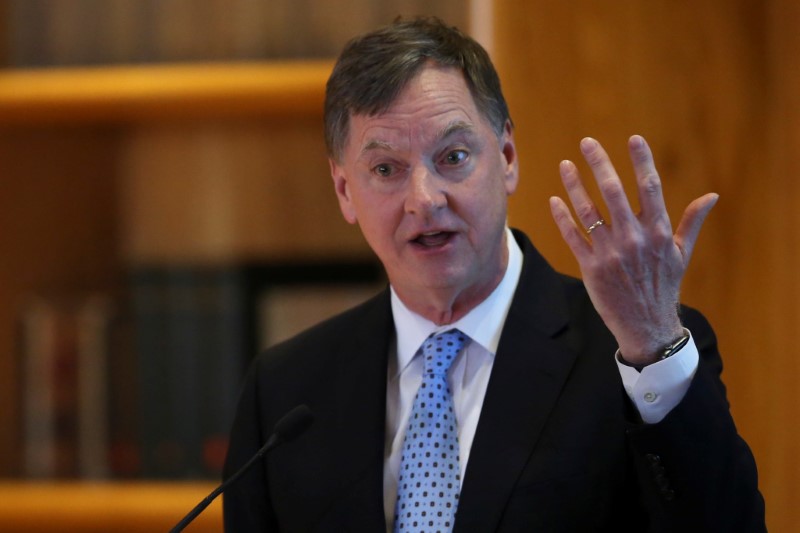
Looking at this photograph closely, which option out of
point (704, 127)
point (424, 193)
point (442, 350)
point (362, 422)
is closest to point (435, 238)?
point (424, 193)

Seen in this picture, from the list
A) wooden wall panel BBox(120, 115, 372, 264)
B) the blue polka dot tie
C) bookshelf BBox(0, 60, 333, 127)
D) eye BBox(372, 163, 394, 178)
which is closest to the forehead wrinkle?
eye BBox(372, 163, 394, 178)

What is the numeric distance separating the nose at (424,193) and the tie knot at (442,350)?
0.24 m

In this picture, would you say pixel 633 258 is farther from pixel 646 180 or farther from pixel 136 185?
pixel 136 185

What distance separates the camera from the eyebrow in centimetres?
179

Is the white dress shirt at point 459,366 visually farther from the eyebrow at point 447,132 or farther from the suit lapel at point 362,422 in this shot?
the eyebrow at point 447,132

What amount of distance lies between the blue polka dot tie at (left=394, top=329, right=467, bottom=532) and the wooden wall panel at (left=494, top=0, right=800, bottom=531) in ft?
2.22

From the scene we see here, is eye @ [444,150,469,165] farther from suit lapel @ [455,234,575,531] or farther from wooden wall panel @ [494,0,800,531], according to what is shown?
wooden wall panel @ [494,0,800,531]

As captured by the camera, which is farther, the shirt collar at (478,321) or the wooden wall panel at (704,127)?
the wooden wall panel at (704,127)

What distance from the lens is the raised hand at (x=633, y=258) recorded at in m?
1.44

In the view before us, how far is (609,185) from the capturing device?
1.42m

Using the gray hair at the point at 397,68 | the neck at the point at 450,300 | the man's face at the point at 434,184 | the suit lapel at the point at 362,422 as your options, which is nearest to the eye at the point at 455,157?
the man's face at the point at 434,184

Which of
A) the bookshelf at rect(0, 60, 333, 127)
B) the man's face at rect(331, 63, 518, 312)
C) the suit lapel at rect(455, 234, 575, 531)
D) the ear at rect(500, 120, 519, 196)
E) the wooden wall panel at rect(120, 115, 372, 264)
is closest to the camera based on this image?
the suit lapel at rect(455, 234, 575, 531)

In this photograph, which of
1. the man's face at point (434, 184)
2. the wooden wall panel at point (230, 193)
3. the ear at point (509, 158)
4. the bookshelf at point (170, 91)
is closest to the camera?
the man's face at point (434, 184)

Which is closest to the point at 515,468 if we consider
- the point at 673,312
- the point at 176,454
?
the point at 673,312
